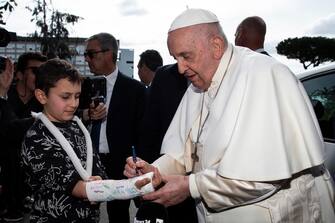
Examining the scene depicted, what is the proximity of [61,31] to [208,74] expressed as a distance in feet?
39.7

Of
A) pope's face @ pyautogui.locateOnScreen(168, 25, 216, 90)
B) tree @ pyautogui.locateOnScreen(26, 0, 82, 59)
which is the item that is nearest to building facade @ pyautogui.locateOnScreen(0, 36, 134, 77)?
tree @ pyautogui.locateOnScreen(26, 0, 82, 59)

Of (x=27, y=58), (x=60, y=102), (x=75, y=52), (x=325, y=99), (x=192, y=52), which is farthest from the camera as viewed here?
(x=75, y=52)

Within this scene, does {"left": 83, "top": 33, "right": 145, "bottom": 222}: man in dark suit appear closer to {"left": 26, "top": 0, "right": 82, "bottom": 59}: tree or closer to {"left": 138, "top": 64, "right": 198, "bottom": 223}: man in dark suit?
{"left": 138, "top": 64, "right": 198, "bottom": 223}: man in dark suit

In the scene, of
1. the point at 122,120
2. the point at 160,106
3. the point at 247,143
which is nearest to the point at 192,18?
the point at 247,143

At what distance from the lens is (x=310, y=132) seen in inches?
93.3

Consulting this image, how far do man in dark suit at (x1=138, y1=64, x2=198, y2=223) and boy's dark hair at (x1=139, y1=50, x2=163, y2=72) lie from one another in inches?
85.0

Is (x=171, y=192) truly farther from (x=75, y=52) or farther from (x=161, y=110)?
(x=75, y=52)

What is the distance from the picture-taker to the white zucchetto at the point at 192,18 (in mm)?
2570

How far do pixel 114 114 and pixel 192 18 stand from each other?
7.49 ft

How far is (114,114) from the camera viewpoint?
470cm

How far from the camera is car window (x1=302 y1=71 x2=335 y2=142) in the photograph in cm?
371

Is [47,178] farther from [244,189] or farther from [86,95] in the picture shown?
[86,95]

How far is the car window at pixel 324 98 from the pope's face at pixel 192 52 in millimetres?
1557

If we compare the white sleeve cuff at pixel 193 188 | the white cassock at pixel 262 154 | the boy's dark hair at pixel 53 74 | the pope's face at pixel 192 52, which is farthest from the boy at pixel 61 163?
the pope's face at pixel 192 52
